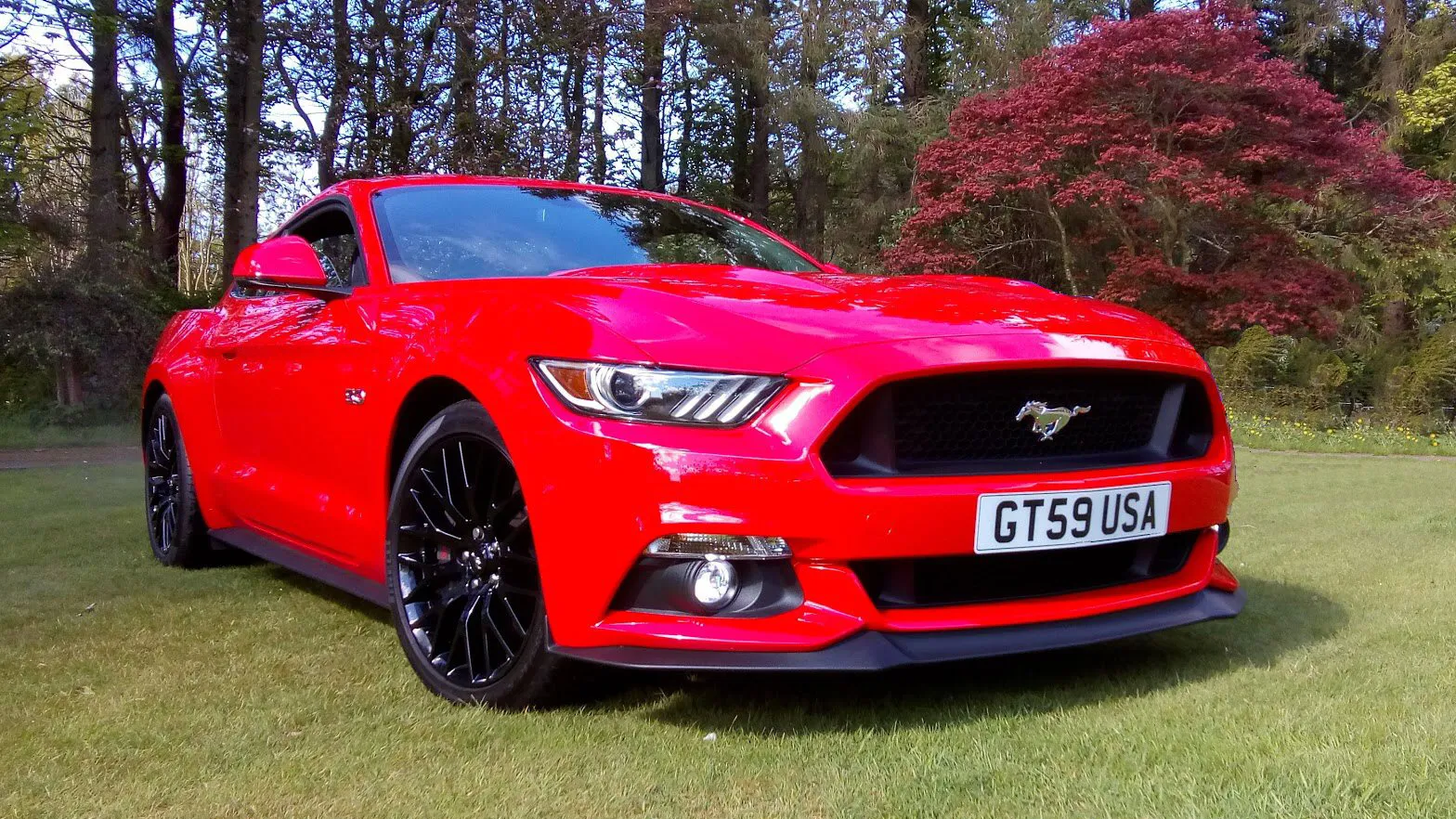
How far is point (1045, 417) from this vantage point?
Answer: 2516mm

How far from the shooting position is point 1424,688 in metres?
2.59

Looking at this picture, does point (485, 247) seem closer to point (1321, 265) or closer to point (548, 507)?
point (548, 507)

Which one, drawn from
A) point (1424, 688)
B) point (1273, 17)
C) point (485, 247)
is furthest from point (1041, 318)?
point (1273, 17)

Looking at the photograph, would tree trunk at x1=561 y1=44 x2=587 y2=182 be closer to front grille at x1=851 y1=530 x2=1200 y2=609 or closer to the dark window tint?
the dark window tint

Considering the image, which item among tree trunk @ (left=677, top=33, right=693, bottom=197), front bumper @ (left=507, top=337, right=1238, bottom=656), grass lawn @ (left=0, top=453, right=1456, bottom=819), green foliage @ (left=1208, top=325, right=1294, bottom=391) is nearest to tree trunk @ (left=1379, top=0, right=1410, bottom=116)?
green foliage @ (left=1208, top=325, right=1294, bottom=391)

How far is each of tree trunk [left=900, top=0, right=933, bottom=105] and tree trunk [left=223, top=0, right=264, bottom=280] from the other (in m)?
10.6

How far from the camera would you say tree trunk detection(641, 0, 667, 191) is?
18062mm

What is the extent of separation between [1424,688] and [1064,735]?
91cm

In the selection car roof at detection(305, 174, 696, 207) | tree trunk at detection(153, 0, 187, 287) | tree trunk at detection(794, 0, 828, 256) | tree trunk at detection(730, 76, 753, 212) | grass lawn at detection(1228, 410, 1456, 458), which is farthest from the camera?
tree trunk at detection(730, 76, 753, 212)

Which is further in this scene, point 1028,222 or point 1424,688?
point 1028,222

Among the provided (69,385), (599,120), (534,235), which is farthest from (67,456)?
(599,120)

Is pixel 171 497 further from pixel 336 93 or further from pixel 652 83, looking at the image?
pixel 652 83

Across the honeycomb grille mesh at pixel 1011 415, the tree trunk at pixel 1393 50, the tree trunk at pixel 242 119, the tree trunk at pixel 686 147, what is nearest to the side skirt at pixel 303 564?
the honeycomb grille mesh at pixel 1011 415

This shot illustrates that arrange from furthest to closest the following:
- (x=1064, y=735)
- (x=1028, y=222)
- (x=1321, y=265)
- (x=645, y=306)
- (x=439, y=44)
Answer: (x=1028, y=222)
(x=439, y=44)
(x=1321, y=265)
(x=645, y=306)
(x=1064, y=735)
